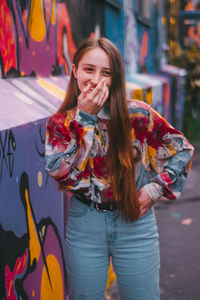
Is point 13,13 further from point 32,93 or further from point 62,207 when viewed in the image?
point 62,207

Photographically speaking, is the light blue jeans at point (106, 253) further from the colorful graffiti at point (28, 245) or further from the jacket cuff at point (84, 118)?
the jacket cuff at point (84, 118)

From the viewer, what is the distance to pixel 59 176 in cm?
178

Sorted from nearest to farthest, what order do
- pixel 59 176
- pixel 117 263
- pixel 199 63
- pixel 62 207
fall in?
pixel 59 176
pixel 117 263
pixel 62 207
pixel 199 63

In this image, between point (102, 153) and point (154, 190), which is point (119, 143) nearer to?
point (102, 153)

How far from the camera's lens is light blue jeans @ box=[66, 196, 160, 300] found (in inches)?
73.1

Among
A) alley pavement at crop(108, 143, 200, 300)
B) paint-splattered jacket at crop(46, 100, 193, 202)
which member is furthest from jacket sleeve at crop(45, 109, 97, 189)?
alley pavement at crop(108, 143, 200, 300)

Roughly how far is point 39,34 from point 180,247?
2929mm

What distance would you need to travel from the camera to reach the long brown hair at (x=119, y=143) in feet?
6.10

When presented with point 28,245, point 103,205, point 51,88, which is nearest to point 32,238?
point 28,245

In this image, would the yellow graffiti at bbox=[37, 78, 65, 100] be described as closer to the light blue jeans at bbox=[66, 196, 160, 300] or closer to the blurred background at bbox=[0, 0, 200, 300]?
the blurred background at bbox=[0, 0, 200, 300]

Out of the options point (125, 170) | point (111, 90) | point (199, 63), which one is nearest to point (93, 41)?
point (111, 90)

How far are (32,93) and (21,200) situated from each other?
2.55 feet

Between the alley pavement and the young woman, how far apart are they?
174 cm

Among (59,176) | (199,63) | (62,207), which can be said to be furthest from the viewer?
(199,63)
